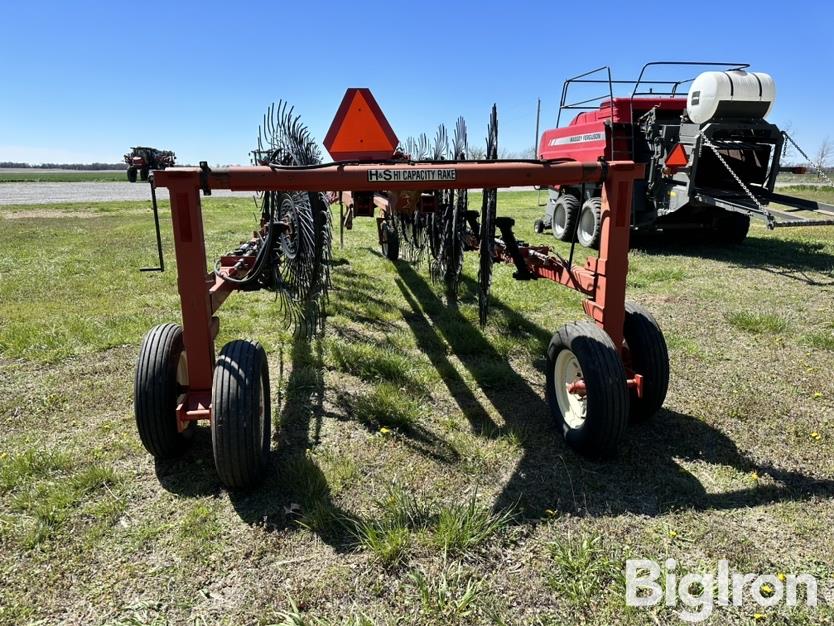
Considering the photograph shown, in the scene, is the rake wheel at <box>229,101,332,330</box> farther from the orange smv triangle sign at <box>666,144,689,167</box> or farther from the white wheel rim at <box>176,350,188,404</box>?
the orange smv triangle sign at <box>666,144,689,167</box>

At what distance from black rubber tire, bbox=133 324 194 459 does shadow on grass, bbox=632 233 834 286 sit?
7.71 meters

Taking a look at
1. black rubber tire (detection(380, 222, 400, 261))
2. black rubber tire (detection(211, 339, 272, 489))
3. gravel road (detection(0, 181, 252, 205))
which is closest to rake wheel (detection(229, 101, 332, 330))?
black rubber tire (detection(211, 339, 272, 489))

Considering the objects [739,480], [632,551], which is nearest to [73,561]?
[632,551]

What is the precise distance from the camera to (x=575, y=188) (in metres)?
11.7

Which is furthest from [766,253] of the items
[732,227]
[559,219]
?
[559,219]

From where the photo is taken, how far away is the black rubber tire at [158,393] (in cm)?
281

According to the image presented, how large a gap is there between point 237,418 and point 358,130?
193cm

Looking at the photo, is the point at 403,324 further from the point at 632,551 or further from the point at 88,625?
the point at 88,625

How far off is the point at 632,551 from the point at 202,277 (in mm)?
2302

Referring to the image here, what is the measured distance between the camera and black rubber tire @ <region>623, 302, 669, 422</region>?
3.24 m

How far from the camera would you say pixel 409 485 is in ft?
9.39

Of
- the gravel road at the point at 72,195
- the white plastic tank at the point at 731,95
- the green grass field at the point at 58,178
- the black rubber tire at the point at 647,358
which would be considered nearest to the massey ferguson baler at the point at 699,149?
the white plastic tank at the point at 731,95

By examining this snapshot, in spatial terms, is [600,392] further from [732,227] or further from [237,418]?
[732,227]

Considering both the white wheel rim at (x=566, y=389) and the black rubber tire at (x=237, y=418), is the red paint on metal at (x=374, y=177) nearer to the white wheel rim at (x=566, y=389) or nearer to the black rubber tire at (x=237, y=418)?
the black rubber tire at (x=237, y=418)
